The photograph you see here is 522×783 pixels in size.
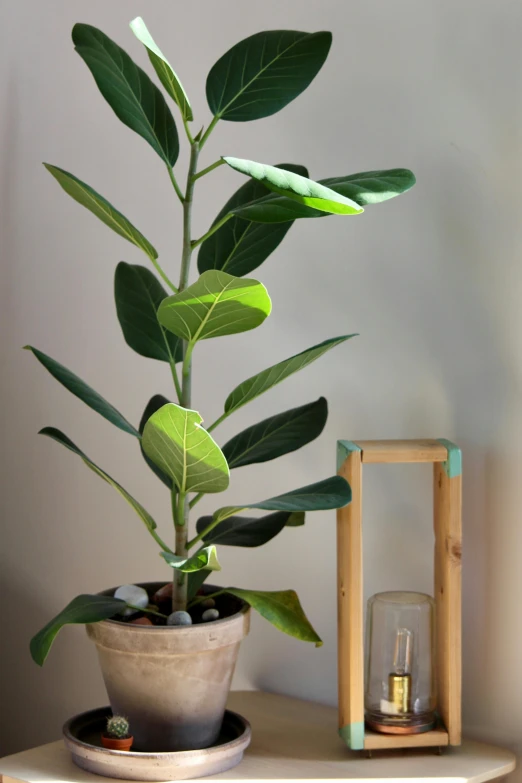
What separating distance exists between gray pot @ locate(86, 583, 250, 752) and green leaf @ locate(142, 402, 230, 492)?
185mm

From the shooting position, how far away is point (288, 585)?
5.07ft

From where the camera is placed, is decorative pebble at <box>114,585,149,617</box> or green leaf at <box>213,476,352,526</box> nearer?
green leaf at <box>213,476,352,526</box>

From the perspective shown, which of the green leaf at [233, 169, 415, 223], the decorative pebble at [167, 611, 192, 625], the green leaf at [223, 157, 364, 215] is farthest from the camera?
the decorative pebble at [167, 611, 192, 625]

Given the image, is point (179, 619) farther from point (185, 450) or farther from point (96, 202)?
point (96, 202)

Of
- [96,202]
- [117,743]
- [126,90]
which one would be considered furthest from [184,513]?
[126,90]

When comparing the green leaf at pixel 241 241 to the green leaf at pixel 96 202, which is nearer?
the green leaf at pixel 96 202

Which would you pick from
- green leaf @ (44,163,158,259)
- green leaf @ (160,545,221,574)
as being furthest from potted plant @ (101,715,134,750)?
green leaf @ (44,163,158,259)

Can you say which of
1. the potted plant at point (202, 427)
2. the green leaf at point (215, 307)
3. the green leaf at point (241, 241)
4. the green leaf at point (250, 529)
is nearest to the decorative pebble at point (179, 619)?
the potted plant at point (202, 427)

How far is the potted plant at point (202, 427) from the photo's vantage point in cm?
108

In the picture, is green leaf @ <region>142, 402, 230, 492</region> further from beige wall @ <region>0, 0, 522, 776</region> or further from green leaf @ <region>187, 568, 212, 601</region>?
beige wall @ <region>0, 0, 522, 776</region>

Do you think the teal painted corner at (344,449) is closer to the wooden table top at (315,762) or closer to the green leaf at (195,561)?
the green leaf at (195,561)

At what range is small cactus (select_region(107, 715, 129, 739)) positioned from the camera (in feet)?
3.78

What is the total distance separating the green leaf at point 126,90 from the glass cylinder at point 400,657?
0.71m

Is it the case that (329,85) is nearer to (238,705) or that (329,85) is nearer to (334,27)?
(334,27)
